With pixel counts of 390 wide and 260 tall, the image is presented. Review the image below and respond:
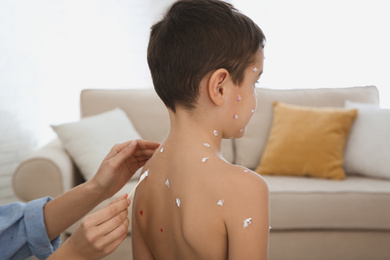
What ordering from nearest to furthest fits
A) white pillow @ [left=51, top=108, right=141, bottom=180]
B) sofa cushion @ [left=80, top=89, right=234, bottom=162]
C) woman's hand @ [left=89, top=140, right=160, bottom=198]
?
woman's hand @ [left=89, top=140, right=160, bottom=198], white pillow @ [left=51, top=108, right=141, bottom=180], sofa cushion @ [left=80, top=89, right=234, bottom=162]

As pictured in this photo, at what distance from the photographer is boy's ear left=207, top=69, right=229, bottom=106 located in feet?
3.66

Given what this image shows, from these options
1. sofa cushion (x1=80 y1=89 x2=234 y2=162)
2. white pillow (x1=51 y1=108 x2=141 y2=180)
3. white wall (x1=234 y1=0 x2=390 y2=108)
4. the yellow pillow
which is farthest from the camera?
white wall (x1=234 y1=0 x2=390 y2=108)

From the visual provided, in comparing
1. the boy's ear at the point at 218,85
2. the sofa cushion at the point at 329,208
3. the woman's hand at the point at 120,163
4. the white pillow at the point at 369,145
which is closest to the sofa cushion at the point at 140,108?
the sofa cushion at the point at 329,208

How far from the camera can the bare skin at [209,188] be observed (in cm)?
109

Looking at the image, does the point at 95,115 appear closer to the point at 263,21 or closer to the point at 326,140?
the point at 326,140

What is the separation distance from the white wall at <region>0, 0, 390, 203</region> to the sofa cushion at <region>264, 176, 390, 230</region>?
210cm

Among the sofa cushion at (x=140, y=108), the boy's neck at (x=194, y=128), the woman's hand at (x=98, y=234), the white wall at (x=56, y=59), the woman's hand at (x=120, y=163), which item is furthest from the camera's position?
the white wall at (x=56, y=59)

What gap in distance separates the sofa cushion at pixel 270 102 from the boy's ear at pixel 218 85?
218 centimetres

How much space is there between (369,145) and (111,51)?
2.85 metres

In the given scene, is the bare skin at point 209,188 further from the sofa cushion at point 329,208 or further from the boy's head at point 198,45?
the sofa cushion at point 329,208

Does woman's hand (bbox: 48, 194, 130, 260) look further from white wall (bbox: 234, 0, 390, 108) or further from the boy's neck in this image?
white wall (bbox: 234, 0, 390, 108)

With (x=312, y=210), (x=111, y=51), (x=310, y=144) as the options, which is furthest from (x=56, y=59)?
(x=312, y=210)

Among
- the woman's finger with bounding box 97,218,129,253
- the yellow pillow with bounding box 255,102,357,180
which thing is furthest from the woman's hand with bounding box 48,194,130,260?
the yellow pillow with bounding box 255,102,357,180

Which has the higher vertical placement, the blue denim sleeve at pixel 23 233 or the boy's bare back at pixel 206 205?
the boy's bare back at pixel 206 205
